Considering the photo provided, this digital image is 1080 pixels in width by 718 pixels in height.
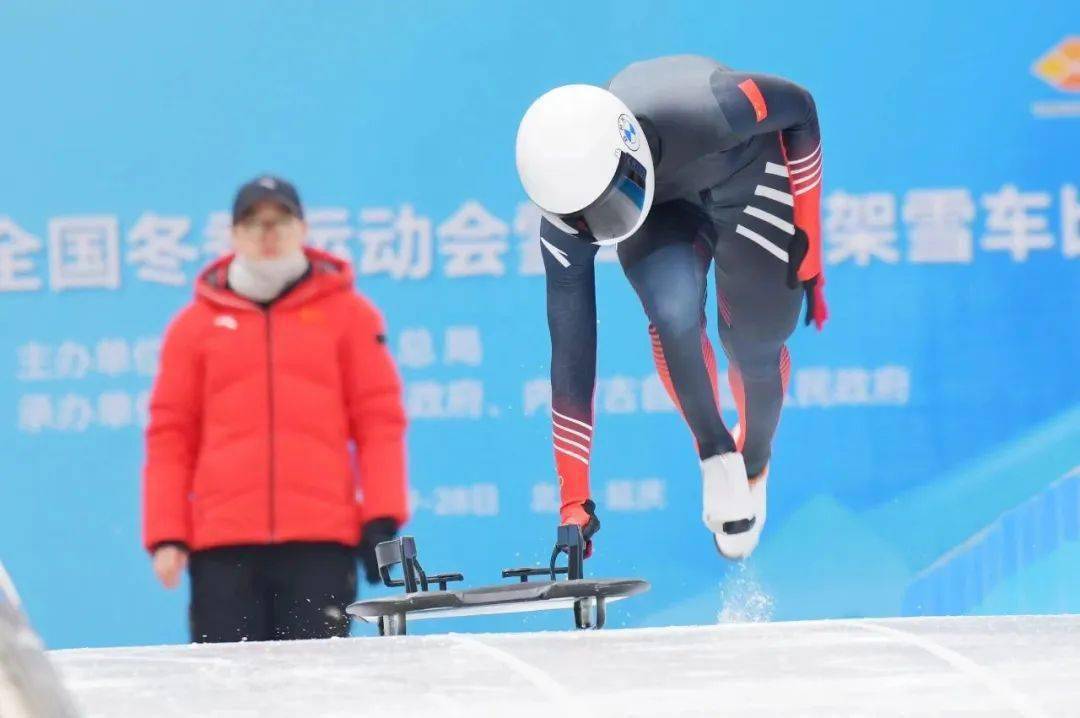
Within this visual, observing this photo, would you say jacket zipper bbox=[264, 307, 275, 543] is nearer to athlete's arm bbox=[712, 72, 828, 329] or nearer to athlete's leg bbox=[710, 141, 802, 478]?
athlete's leg bbox=[710, 141, 802, 478]

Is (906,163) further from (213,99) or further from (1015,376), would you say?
(213,99)

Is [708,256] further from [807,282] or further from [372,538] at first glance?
[372,538]

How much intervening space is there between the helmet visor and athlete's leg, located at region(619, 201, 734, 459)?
0.88ft

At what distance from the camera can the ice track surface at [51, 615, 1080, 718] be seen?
892mm

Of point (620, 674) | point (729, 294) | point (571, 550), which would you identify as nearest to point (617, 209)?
point (729, 294)

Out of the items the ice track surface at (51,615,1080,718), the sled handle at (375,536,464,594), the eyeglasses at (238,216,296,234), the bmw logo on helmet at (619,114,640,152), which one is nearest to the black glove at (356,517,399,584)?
the sled handle at (375,536,464,594)

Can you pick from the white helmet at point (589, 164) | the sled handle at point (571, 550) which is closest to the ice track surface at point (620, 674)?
the white helmet at point (589, 164)

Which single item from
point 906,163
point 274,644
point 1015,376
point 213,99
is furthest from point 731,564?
point 274,644

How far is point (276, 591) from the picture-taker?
348 centimetres

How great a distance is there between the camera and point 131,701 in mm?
926

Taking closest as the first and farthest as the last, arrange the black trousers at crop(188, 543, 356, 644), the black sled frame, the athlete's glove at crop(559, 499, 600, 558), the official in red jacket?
the black sled frame → the black trousers at crop(188, 543, 356, 644) → the official in red jacket → the athlete's glove at crop(559, 499, 600, 558)

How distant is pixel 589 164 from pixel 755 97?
1.83 feet

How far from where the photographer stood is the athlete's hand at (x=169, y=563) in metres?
3.73

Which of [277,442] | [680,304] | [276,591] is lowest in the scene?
[276,591]
